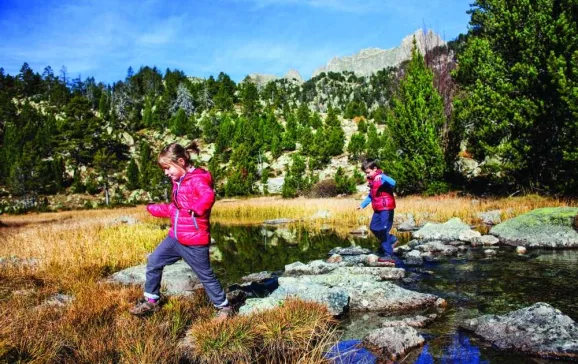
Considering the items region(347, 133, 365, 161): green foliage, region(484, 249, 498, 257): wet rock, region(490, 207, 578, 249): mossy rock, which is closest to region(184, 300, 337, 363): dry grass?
region(484, 249, 498, 257): wet rock

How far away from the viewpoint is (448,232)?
11664 mm

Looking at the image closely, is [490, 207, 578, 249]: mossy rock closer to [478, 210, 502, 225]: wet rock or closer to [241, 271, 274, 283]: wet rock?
[478, 210, 502, 225]: wet rock

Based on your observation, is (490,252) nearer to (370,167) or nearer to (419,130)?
(370,167)

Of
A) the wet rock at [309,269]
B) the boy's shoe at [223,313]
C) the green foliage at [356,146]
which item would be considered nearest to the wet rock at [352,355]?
the boy's shoe at [223,313]

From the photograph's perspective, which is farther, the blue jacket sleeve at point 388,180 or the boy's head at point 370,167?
the boy's head at point 370,167

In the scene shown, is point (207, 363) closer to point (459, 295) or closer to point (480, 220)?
point (459, 295)

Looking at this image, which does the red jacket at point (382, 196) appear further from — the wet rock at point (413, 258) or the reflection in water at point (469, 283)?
the wet rock at point (413, 258)

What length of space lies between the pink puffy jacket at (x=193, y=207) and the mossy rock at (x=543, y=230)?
28.5ft

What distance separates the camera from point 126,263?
29.7 ft

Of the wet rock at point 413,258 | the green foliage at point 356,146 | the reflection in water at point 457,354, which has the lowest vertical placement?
the wet rock at point 413,258

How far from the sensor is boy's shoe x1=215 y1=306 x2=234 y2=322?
423 centimetres

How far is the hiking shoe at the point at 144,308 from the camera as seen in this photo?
469 centimetres

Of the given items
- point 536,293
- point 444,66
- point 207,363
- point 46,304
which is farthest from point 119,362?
point 444,66

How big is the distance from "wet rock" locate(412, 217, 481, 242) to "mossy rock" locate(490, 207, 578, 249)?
2.44 ft
